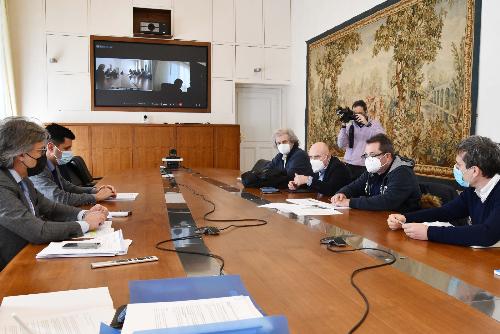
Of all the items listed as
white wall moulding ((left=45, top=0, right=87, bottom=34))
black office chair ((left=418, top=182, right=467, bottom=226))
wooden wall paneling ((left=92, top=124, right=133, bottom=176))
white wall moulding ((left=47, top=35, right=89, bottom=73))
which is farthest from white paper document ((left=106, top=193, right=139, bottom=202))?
white wall moulding ((left=45, top=0, right=87, bottom=34))

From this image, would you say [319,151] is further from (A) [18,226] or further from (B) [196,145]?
(B) [196,145]

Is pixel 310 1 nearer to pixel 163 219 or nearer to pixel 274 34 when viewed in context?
pixel 274 34

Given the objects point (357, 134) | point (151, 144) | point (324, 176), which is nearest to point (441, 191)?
point (324, 176)

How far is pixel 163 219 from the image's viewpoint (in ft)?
7.24

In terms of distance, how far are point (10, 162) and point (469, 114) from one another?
405cm

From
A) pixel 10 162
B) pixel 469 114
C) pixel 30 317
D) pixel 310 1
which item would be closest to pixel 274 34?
pixel 310 1

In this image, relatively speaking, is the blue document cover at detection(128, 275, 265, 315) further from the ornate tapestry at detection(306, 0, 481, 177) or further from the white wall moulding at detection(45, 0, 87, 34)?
the white wall moulding at detection(45, 0, 87, 34)

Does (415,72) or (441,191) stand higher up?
(415,72)

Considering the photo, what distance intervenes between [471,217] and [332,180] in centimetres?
132

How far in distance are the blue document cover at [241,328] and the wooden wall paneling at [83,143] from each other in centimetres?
704

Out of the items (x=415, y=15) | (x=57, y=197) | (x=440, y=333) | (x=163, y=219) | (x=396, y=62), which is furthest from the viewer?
(x=396, y=62)

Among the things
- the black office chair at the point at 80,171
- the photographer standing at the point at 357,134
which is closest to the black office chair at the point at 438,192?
the photographer standing at the point at 357,134

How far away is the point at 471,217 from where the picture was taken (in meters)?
2.11

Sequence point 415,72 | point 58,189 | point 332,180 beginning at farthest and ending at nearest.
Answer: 1. point 415,72
2. point 332,180
3. point 58,189
